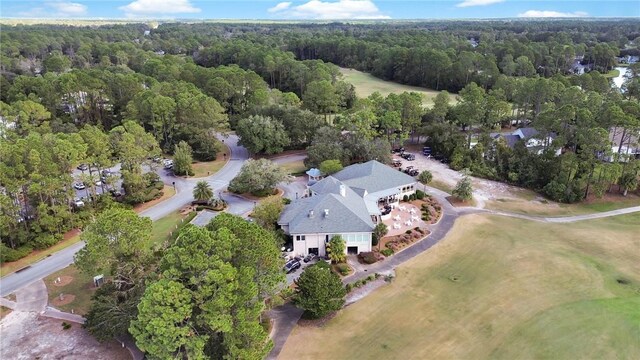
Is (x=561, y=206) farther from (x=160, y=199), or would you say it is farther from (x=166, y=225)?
(x=160, y=199)

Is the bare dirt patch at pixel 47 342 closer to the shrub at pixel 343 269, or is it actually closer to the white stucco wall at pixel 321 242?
the white stucco wall at pixel 321 242

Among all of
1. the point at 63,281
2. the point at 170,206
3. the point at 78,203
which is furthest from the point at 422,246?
the point at 78,203

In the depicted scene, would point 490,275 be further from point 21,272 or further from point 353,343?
point 21,272

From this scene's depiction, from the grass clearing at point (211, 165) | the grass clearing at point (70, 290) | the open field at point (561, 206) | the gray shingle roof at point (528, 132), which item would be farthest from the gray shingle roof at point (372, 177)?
the gray shingle roof at point (528, 132)

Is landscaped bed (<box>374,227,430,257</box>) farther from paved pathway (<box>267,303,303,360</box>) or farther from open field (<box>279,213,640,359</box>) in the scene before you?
paved pathway (<box>267,303,303,360</box>)

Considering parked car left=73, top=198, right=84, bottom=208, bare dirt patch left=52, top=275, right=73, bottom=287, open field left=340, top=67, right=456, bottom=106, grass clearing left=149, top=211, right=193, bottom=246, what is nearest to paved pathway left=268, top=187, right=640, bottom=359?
grass clearing left=149, top=211, right=193, bottom=246

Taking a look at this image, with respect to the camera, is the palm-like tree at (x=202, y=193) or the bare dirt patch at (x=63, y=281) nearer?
the bare dirt patch at (x=63, y=281)
